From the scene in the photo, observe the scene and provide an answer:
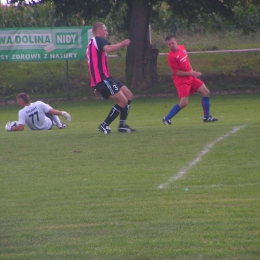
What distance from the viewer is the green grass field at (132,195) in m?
4.89

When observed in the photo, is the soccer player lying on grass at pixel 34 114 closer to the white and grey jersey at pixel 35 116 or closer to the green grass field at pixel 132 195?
the white and grey jersey at pixel 35 116

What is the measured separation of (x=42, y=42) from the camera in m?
21.8

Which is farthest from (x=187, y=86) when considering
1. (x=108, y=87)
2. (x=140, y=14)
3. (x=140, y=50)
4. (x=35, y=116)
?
(x=140, y=14)

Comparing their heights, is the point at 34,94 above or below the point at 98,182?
below

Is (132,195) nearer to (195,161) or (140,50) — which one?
(195,161)

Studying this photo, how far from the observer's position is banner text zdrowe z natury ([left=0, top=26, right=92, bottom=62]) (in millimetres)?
21734

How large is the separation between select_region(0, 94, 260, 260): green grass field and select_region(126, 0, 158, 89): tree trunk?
11887 millimetres

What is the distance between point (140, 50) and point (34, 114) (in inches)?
411

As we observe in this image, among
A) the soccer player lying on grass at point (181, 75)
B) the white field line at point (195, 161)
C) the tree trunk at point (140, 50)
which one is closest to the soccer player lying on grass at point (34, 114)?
the soccer player lying on grass at point (181, 75)

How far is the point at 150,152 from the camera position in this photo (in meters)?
8.86

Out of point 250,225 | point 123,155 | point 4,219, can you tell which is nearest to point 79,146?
point 123,155

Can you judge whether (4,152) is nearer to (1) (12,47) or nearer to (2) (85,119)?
(2) (85,119)

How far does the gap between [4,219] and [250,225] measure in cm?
223

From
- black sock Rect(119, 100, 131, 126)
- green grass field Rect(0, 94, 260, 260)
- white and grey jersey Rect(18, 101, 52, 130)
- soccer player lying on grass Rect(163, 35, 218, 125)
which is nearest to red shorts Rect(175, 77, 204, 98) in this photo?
soccer player lying on grass Rect(163, 35, 218, 125)
